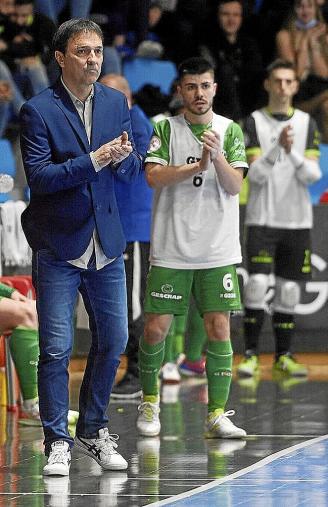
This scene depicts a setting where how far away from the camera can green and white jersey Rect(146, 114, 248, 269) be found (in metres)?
9.05

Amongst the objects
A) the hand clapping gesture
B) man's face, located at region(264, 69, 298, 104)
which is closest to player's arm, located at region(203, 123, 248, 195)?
the hand clapping gesture

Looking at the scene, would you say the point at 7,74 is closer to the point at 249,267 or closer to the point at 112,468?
the point at 249,267

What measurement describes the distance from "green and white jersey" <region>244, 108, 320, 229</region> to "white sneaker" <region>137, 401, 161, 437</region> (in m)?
3.48

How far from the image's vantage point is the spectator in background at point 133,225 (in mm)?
10641

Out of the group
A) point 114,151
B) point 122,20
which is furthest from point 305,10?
point 114,151

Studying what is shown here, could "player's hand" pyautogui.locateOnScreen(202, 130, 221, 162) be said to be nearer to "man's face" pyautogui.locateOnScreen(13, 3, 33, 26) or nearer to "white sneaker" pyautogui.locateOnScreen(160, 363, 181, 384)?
"white sneaker" pyautogui.locateOnScreen(160, 363, 181, 384)

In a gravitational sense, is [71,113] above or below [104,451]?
above

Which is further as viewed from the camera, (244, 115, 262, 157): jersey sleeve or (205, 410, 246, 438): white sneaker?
(244, 115, 262, 157): jersey sleeve

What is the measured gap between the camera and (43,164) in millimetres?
7523

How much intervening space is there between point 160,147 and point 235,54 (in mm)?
7839

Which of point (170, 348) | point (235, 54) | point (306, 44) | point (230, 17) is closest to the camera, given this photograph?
point (170, 348)

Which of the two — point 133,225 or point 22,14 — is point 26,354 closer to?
point 133,225

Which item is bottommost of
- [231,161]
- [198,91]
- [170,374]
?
[170,374]

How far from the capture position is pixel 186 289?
9.14 metres
